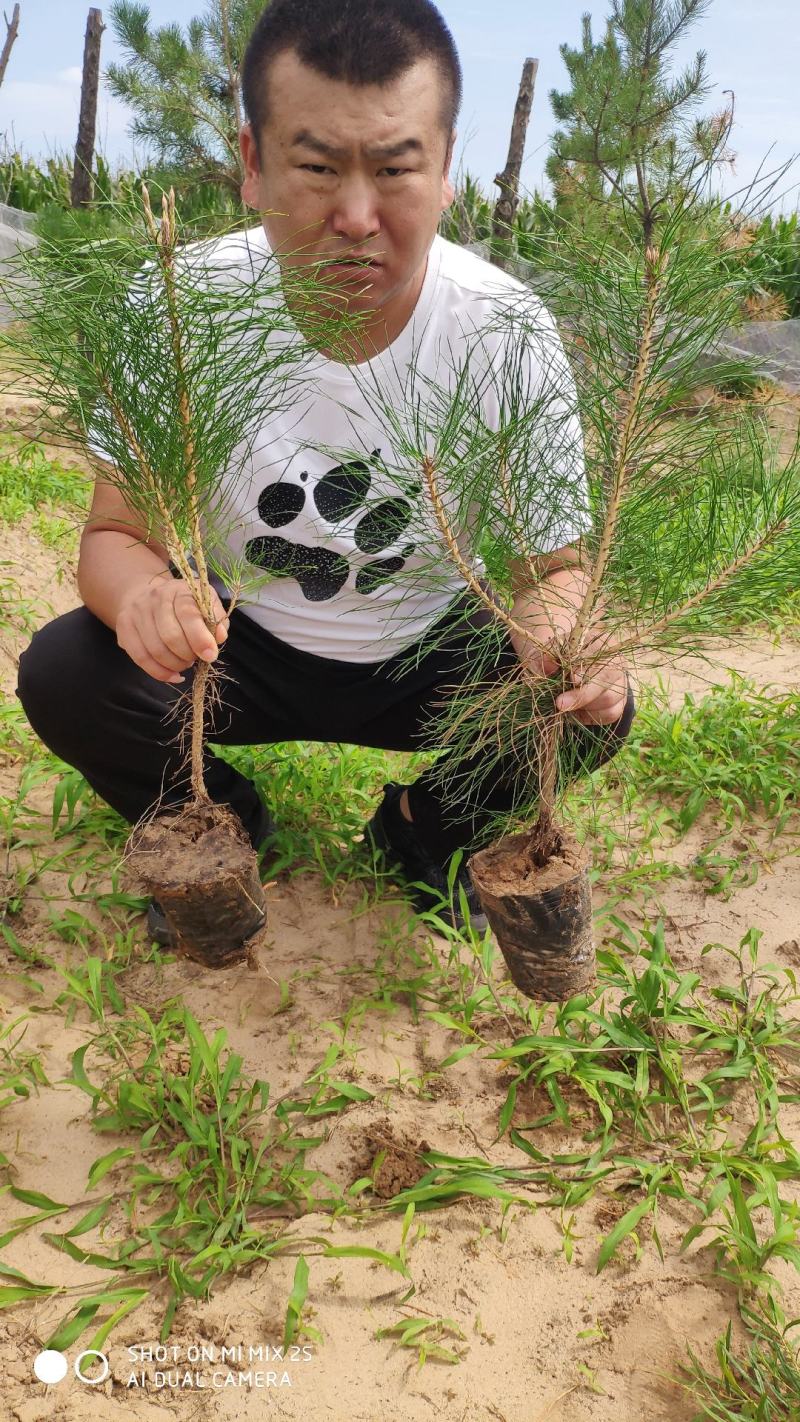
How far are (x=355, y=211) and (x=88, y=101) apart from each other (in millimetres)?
5162

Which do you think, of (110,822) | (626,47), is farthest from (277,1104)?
(626,47)

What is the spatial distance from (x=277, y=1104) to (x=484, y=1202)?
1.06 feet

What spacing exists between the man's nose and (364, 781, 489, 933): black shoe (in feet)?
3.47

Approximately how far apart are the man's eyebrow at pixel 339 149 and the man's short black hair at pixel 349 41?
76 millimetres

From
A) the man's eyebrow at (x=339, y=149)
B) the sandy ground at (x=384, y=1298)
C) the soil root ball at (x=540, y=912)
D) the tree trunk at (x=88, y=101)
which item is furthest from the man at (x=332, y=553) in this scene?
the tree trunk at (x=88, y=101)

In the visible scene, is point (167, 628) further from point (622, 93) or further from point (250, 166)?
point (622, 93)

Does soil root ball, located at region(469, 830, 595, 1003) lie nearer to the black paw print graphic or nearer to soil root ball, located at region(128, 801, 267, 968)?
soil root ball, located at region(128, 801, 267, 968)

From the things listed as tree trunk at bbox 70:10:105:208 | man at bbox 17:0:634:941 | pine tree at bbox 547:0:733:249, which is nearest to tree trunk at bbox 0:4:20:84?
tree trunk at bbox 70:10:105:208

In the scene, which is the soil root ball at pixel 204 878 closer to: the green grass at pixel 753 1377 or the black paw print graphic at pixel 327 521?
the black paw print graphic at pixel 327 521

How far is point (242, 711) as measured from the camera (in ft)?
Answer: 6.15

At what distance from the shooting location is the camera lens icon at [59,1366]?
121 cm

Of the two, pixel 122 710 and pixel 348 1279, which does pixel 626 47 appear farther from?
pixel 348 1279

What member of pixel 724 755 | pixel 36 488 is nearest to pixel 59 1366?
pixel 724 755

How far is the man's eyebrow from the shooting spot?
4.25 ft
